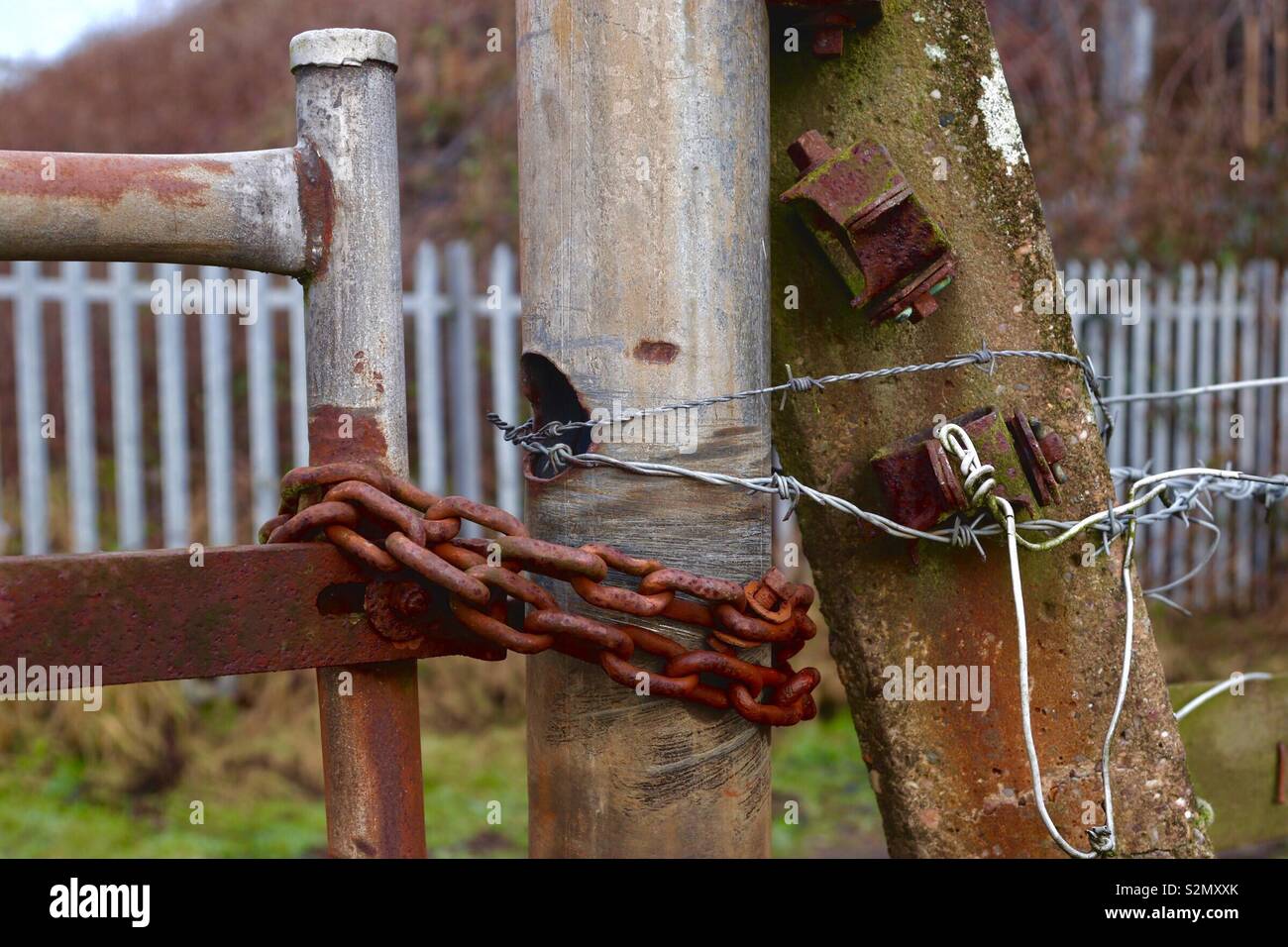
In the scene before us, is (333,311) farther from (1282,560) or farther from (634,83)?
(1282,560)

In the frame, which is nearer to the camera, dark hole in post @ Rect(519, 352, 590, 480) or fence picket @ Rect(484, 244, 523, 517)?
dark hole in post @ Rect(519, 352, 590, 480)

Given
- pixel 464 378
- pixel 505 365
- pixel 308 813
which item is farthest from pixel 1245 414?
pixel 308 813

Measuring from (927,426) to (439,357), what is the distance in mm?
4072

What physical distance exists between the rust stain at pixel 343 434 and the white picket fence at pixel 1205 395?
18.2 ft

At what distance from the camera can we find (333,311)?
44.9 inches

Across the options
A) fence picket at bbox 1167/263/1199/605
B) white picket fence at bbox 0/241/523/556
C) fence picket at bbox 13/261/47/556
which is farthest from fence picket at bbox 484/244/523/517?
fence picket at bbox 1167/263/1199/605

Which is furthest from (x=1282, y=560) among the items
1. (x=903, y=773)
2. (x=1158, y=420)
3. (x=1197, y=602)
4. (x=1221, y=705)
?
(x=903, y=773)

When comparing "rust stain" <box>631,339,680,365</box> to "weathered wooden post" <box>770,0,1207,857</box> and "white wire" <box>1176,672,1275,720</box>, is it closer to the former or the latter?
"weathered wooden post" <box>770,0,1207,857</box>

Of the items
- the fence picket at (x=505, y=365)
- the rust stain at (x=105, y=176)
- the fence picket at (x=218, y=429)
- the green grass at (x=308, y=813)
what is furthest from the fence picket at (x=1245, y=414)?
the rust stain at (x=105, y=176)

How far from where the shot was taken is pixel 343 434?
3.78 ft

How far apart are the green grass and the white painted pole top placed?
3.25 metres

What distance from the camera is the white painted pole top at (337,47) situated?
1116 millimetres

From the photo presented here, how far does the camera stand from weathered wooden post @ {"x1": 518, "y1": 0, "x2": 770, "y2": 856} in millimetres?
1159

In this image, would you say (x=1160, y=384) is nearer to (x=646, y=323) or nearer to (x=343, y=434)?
(x=646, y=323)
